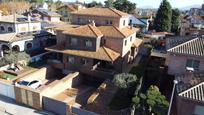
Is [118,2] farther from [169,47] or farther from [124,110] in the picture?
[124,110]

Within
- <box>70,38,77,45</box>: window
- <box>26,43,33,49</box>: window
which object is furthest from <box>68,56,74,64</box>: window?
<box>26,43,33,49</box>: window

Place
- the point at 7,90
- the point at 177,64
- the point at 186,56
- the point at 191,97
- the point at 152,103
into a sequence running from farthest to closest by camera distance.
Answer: the point at 7,90, the point at 177,64, the point at 186,56, the point at 152,103, the point at 191,97

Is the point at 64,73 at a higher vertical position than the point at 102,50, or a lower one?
lower

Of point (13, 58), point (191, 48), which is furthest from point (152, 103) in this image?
point (13, 58)

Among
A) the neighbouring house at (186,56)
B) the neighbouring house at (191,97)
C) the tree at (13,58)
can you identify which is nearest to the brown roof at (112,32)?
the neighbouring house at (186,56)

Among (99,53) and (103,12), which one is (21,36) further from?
(99,53)

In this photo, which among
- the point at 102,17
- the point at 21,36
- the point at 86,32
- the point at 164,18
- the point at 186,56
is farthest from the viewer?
the point at 164,18

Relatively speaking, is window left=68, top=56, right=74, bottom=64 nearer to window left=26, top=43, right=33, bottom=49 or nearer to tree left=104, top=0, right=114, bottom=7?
window left=26, top=43, right=33, bottom=49

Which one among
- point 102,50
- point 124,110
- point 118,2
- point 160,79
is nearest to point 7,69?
point 102,50
